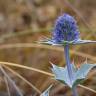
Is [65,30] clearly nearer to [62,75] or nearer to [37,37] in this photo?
[62,75]

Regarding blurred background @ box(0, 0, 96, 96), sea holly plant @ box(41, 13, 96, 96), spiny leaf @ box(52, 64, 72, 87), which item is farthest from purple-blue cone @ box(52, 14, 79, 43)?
blurred background @ box(0, 0, 96, 96)

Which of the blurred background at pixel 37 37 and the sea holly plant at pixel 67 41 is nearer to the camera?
the sea holly plant at pixel 67 41

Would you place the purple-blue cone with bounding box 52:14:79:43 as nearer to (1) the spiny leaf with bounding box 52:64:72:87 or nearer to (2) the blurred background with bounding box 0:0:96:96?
(1) the spiny leaf with bounding box 52:64:72:87

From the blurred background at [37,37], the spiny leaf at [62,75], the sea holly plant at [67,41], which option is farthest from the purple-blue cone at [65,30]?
the blurred background at [37,37]

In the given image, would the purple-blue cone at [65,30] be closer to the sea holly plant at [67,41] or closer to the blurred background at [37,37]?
the sea holly plant at [67,41]

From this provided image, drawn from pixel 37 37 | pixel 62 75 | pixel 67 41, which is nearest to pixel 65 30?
pixel 67 41

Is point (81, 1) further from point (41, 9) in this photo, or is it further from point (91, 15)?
point (41, 9)

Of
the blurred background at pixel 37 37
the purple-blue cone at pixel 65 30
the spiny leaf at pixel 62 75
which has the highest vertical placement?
the purple-blue cone at pixel 65 30
